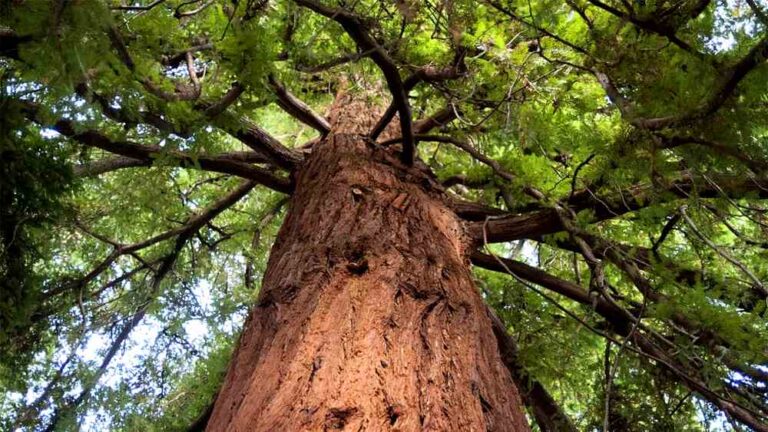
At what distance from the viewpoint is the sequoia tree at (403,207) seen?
209 centimetres

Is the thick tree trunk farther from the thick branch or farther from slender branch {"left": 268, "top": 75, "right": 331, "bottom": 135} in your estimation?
slender branch {"left": 268, "top": 75, "right": 331, "bottom": 135}

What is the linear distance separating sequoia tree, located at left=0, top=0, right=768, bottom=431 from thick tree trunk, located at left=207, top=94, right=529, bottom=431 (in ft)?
0.03

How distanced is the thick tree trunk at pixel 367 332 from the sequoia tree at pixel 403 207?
0.03ft

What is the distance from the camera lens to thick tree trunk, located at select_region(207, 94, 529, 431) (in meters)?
1.82

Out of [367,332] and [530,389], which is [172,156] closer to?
[367,332]

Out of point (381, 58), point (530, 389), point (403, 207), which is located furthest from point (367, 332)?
A: point (530, 389)

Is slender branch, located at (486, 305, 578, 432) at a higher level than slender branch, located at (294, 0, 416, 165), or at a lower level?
lower

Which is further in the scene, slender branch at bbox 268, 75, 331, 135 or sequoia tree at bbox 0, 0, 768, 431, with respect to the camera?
slender branch at bbox 268, 75, 331, 135

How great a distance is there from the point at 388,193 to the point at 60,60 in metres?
1.67

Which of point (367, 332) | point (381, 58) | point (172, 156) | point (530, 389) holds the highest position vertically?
point (381, 58)

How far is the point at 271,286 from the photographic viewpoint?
103 inches

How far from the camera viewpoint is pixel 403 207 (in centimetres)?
315

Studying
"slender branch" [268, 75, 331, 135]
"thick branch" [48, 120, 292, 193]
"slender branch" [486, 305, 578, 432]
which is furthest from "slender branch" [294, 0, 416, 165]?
"slender branch" [486, 305, 578, 432]

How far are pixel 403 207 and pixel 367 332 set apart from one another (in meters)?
1.13
